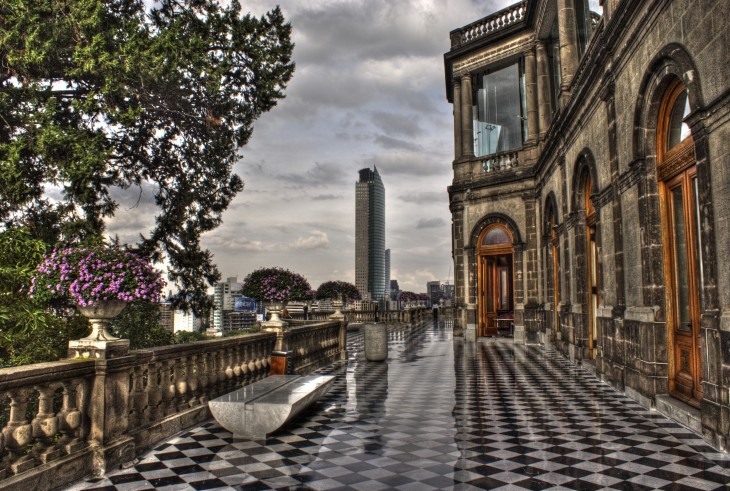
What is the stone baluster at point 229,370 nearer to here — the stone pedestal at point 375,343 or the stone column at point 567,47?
the stone pedestal at point 375,343

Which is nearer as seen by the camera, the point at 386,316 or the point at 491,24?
the point at 491,24

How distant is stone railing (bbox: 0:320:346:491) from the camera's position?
4.05 meters

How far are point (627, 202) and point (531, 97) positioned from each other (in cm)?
1213

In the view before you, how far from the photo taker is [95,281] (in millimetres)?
4879

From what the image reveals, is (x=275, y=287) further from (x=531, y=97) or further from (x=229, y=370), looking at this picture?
(x=531, y=97)

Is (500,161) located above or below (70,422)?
A: above

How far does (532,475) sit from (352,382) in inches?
233

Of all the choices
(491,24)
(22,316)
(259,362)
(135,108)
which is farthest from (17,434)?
(491,24)

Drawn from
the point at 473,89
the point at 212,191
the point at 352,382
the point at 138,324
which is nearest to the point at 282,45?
the point at 212,191

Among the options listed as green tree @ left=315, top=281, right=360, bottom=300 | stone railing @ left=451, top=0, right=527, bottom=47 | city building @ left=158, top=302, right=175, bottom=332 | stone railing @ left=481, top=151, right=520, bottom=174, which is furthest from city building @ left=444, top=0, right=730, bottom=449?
green tree @ left=315, top=281, right=360, bottom=300

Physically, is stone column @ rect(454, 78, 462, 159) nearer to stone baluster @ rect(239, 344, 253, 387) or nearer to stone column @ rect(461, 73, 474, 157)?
stone column @ rect(461, 73, 474, 157)

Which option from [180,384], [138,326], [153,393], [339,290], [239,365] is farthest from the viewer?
[339,290]

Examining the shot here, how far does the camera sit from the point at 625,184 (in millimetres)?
8586

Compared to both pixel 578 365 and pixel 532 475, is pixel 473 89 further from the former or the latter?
pixel 532 475
